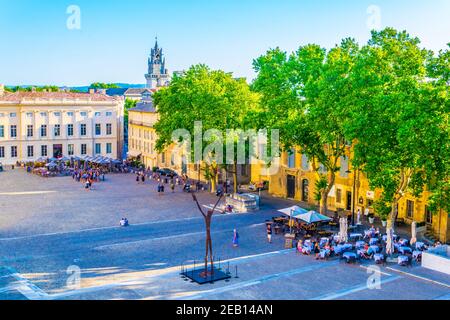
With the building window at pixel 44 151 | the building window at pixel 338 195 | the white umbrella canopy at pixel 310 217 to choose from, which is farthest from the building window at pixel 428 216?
the building window at pixel 44 151

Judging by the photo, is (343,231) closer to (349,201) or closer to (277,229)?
(277,229)

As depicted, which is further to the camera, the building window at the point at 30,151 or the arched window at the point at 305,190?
the building window at the point at 30,151

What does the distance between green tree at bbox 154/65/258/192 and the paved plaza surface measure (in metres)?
6.35

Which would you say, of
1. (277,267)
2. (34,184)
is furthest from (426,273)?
(34,184)

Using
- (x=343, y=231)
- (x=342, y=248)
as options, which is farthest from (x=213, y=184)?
(x=342, y=248)

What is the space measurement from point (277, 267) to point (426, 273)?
7.39 m

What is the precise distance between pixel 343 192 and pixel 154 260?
71.9 ft

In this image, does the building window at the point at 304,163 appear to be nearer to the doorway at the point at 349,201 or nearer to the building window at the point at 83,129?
the doorway at the point at 349,201

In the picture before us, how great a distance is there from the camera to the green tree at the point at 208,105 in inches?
2013

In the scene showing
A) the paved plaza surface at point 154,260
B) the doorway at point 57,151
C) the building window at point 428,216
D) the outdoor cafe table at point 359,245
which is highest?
the doorway at point 57,151

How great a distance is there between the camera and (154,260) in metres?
30.9

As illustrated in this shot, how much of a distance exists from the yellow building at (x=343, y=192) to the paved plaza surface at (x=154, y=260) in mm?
3261
